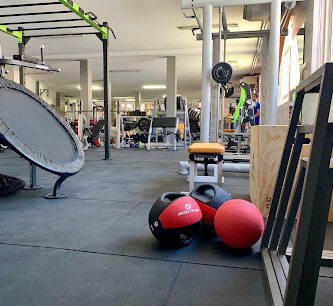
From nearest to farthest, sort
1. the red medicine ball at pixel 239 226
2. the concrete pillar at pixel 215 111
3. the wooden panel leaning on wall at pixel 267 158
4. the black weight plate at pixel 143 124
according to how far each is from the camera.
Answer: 1. the red medicine ball at pixel 239 226
2. the wooden panel leaning on wall at pixel 267 158
3. the concrete pillar at pixel 215 111
4. the black weight plate at pixel 143 124

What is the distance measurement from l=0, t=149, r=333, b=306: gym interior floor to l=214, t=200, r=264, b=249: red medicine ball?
5 cm

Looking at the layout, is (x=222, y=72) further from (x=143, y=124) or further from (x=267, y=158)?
(x=143, y=124)

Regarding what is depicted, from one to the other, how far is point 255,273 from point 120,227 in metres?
0.77

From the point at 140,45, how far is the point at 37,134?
6.52 meters

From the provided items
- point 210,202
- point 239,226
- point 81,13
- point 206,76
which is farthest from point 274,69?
point 81,13

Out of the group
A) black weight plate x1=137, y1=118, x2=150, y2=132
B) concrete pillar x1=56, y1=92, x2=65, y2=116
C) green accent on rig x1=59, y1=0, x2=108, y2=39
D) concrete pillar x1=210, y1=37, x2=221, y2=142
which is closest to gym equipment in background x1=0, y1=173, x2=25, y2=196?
green accent on rig x1=59, y1=0, x2=108, y2=39

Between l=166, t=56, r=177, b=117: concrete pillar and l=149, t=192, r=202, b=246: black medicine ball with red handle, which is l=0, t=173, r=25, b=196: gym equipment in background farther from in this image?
l=166, t=56, r=177, b=117: concrete pillar

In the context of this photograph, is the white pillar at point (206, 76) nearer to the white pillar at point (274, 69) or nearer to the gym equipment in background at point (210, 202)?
the white pillar at point (274, 69)

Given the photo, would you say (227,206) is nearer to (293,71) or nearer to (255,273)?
(255,273)

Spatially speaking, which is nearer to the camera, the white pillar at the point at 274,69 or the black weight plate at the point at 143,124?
the white pillar at the point at 274,69

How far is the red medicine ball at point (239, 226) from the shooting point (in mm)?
1248

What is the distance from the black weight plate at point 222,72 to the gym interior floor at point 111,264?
1891 mm

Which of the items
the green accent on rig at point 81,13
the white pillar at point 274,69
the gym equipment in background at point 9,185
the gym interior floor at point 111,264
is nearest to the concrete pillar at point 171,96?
the green accent on rig at point 81,13

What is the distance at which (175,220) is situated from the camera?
49.8 inches
